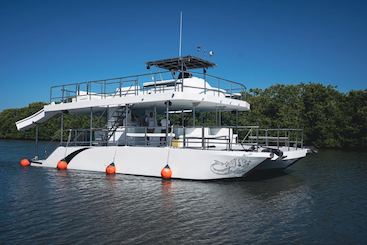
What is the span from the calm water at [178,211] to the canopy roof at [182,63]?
20.9 ft

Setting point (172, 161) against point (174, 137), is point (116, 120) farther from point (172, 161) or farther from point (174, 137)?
point (172, 161)

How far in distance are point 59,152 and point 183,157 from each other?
8.88 m

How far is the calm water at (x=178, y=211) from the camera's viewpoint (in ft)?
26.7

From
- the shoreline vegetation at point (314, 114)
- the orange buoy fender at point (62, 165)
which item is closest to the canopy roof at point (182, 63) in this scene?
the orange buoy fender at point (62, 165)

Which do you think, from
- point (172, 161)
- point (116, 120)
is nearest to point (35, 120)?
point (116, 120)

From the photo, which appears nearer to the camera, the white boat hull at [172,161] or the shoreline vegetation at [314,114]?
the white boat hull at [172,161]

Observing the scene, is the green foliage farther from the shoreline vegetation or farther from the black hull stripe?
the black hull stripe

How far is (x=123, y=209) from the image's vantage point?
1045cm

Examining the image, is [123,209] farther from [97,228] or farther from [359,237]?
[359,237]

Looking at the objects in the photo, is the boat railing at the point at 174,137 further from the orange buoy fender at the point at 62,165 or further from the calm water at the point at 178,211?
the calm water at the point at 178,211

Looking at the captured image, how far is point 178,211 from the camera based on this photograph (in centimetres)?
1030

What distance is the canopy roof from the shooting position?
18.1 metres

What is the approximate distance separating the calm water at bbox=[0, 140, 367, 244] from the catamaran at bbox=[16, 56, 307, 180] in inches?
34.2

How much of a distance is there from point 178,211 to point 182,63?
31.0 feet
